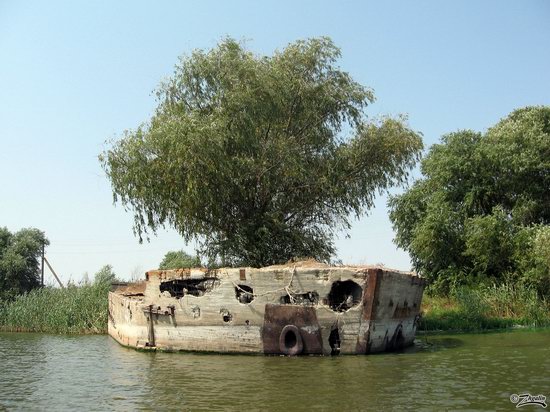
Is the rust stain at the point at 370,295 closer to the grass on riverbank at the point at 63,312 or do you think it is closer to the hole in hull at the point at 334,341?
the hole in hull at the point at 334,341

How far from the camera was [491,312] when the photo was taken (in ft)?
84.9

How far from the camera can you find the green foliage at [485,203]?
96.8 ft

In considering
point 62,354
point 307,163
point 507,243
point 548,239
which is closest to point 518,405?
point 62,354

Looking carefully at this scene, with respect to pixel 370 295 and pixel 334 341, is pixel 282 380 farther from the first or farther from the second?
pixel 370 295

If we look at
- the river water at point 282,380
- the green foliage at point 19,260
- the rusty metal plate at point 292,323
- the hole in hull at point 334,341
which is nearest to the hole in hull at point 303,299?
the rusty metal plate at point 292,323

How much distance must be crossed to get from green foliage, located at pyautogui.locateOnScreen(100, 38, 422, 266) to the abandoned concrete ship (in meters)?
4.92

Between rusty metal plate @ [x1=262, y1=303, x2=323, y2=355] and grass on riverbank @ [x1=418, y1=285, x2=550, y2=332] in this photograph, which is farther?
Answer: grass on riverbank @ [x1=418, y1=285, x2=550, y2=332]

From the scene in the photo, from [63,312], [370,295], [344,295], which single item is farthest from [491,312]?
[63,312]

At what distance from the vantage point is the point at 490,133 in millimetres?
32625

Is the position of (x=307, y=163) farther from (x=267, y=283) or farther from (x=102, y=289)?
(x=102, y=289)

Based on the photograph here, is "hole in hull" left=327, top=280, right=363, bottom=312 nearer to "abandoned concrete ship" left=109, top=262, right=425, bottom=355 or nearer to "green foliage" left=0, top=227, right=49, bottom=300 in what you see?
"abandoned concrete ship" left=109, top=262, right=425, bottom=355


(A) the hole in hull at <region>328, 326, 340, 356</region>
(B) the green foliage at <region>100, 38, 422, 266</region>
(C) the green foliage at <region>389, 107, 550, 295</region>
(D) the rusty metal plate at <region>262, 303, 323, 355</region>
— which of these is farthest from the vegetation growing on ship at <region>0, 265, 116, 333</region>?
(C) the green foliage at <region>389, 107, 550, 295</region>

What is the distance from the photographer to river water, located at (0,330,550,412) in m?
10.3

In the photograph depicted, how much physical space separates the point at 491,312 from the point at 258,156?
1181 cm
